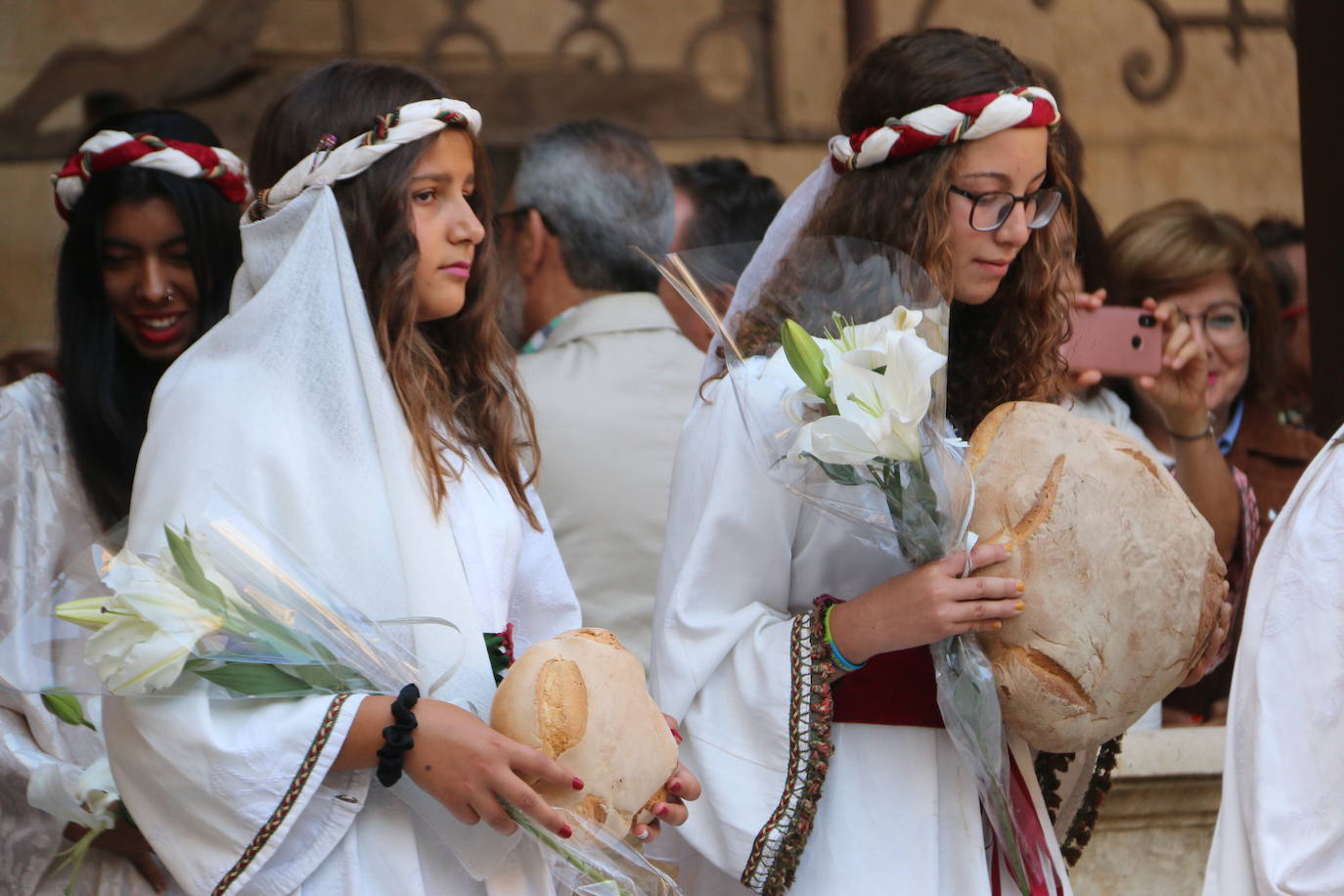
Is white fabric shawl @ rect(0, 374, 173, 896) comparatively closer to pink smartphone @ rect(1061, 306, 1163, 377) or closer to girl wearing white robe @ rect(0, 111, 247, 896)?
girl wearing white robe @ rect(0, 111, 247, 896)

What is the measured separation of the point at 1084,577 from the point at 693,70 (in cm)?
318

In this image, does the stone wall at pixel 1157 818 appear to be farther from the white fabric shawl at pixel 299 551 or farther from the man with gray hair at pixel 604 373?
the white fabric shawl at pixel 299 551

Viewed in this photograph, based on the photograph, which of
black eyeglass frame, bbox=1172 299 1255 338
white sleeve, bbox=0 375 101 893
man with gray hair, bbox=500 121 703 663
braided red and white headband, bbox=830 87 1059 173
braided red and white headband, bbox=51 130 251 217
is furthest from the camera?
black eyeglass frame, bbox=1172 299 1255 338

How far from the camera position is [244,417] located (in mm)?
2568

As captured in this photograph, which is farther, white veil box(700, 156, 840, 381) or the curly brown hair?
the curly brown hair

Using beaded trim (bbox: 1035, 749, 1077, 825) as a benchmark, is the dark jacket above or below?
below

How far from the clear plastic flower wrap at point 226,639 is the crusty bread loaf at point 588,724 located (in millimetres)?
47

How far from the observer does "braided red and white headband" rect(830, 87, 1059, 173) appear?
3.07 meters

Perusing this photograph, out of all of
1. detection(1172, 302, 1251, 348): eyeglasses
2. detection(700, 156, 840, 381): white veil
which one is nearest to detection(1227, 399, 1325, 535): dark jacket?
detection(1172, 302, 1251, 348): eyeglasses

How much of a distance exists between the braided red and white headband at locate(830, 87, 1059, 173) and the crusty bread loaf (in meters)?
1.06

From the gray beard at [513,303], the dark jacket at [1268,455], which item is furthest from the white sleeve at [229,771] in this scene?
the dark jacket at [1268,455]

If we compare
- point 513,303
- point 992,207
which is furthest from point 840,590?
point 513,303

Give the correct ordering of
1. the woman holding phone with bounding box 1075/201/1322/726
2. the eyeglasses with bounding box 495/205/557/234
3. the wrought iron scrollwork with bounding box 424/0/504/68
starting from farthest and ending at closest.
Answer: the wrought iron scrollwork with bounding box 424/0/504/68 → the woman holding phone with bounding box 1075/201/1322/726 → the eyeglasses with bounding box 495/205/557/234

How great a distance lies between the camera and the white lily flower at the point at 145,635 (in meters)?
2.31
